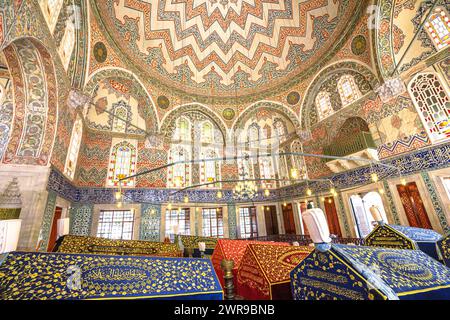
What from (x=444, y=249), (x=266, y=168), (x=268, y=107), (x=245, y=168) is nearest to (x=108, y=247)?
(x=444, y=249)

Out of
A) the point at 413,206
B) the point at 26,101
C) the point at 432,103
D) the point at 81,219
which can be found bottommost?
the point at 413,206

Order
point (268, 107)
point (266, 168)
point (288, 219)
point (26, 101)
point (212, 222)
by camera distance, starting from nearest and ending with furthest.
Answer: point (26, 101) → point (212, 222) → point (288, 219) → point (268, 107) → point (266, 168)

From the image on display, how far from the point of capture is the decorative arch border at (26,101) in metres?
4.57

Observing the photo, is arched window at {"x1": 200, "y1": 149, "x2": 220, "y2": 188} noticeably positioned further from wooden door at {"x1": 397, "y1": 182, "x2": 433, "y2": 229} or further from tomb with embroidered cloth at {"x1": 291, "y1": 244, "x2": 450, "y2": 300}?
tomb with embroidered cloth at {"x1": 291, "y1": 244, "x2": 450, "y2": 300}

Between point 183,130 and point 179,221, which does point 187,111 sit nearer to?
point 183,130

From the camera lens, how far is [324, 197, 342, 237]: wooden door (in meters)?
7.71

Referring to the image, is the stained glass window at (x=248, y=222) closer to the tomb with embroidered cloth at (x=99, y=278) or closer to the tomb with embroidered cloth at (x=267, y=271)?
the tomb with embroidered cloth at (x=267, y=271)

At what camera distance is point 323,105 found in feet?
30.1

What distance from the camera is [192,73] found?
414 inches

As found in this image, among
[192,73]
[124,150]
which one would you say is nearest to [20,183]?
[124,150]

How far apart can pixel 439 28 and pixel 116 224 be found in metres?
13.7

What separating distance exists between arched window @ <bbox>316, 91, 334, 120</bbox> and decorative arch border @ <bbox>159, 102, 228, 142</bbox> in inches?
204
